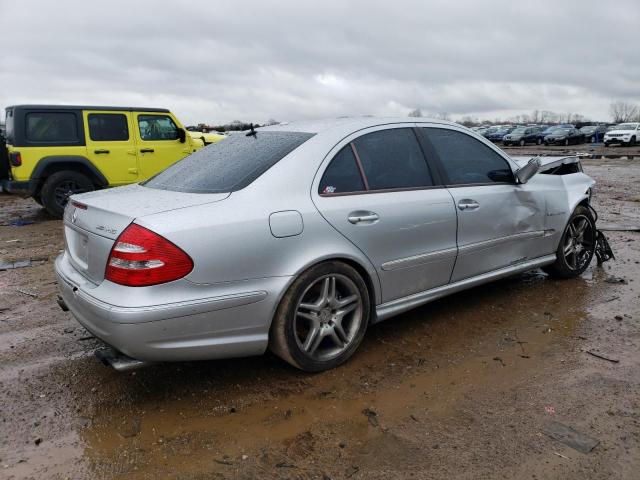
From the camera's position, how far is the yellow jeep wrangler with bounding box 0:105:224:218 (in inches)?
338

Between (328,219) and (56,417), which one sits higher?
(328,219)

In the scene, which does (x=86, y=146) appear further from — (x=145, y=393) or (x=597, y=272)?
(x=597, y=272)

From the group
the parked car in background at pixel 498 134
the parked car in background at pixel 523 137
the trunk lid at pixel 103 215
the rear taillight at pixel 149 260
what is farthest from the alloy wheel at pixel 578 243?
the parked car in background at pixel 498 134

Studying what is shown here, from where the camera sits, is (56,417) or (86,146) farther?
(86,146)

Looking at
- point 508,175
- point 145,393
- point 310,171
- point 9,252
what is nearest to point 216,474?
point 145,393

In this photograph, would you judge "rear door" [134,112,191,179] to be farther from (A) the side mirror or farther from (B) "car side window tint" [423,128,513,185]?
(A) the side mirror

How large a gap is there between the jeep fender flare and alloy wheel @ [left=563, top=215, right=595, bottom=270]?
7501 millimetres

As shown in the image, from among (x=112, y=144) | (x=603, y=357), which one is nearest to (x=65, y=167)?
(x=112, y=144)

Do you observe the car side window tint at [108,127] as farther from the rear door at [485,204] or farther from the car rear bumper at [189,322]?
the rear door at [485,204]

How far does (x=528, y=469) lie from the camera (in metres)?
2.40

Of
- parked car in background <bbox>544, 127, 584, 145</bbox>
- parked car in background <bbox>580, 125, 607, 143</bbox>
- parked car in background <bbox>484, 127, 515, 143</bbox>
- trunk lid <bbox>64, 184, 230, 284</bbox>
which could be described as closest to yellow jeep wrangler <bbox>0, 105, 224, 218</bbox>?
trunk lid <bbox>64, 184, 230, 284</bbox>

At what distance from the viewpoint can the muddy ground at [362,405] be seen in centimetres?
245

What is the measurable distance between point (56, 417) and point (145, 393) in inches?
18.5

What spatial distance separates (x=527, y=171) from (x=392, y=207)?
1482 mm
